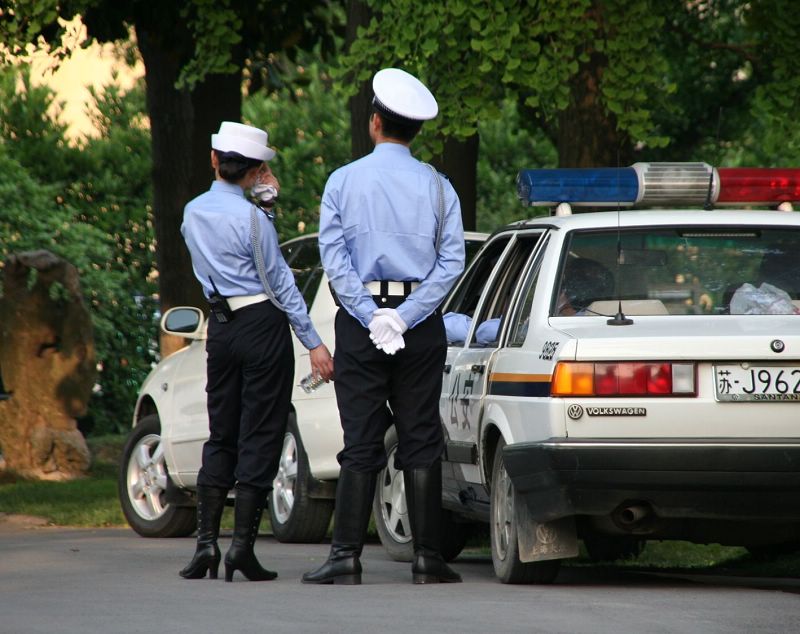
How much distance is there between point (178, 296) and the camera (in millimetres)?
15125

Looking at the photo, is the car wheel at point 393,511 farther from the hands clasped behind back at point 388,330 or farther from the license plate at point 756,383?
the license plate at point 756,383

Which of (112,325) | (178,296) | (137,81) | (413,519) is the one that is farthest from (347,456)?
(137,81)

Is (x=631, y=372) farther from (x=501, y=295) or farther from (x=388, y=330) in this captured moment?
(x=501, y=295)

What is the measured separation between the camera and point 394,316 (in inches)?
283

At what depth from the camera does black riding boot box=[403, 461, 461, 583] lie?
736 centimetres

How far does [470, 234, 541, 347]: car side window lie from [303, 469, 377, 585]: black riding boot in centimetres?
97

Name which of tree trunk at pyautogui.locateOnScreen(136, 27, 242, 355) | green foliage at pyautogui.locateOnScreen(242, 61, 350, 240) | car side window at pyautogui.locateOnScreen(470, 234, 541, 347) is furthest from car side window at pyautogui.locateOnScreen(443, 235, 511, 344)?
green foliage at pyautogui.locateOnScreen(242, 61, 350, 240)

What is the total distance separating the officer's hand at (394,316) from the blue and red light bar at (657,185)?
1.14 metres

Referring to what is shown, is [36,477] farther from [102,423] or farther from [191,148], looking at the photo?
[102,423]

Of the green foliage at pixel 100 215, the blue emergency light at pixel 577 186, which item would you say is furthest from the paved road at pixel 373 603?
the green foliage at pixel 100 215

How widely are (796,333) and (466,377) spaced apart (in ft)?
5.62

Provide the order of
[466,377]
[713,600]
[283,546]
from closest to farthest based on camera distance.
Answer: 1. [713,600]
2. [466,377]
3. [283,546]

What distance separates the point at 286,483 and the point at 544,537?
3218 millimetres

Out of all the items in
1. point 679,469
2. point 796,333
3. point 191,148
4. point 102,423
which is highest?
point 191,148
